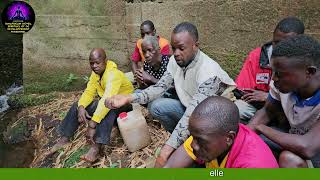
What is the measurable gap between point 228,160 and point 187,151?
0.35 m

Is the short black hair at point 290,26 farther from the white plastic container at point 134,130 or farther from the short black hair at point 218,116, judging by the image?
the white plastic container at point 134,130

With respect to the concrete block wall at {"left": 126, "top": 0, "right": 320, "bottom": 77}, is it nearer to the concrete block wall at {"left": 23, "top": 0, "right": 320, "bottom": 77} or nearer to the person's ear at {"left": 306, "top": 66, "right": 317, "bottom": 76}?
the concrete block wall at {"left": 23, "top": 0, "right": 320, "bottom": 77}

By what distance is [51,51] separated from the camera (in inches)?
245

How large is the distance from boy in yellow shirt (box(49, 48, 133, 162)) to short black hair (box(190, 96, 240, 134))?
1963 mm

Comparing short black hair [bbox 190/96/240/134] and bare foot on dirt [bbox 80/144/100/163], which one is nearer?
short black hair [bbox 190/96/240/134]

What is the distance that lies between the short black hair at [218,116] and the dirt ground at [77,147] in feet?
5.27

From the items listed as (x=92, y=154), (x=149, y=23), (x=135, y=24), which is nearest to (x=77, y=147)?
(x=92, y=154)

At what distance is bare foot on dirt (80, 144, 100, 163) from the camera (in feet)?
13.1

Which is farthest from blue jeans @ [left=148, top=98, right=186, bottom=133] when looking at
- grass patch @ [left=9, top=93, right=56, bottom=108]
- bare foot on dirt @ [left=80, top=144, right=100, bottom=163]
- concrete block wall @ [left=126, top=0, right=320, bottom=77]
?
grass patch @ [left=9, top=93, right=56, bottom=108]

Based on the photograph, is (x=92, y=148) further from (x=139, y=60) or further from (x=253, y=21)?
(x=253, y=21)

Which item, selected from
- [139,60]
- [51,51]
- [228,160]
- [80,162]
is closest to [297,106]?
[228,160]

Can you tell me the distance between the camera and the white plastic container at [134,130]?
12.9 ft

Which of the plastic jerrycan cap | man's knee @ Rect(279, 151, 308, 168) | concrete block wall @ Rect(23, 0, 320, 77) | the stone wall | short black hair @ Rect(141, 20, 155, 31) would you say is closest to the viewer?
man's knee @ Rect(279, 151, 308, 168)

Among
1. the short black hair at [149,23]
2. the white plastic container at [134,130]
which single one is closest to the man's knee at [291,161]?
the white plastic container at [134,130]
